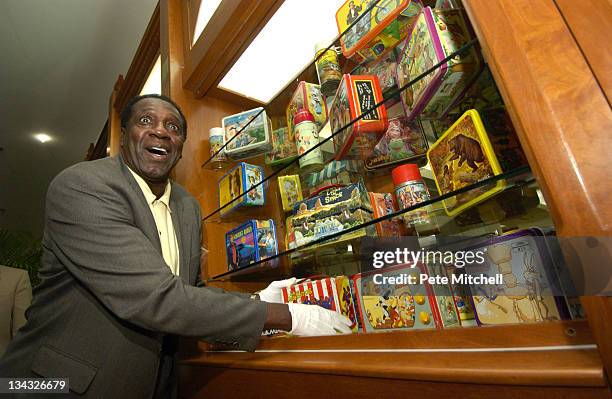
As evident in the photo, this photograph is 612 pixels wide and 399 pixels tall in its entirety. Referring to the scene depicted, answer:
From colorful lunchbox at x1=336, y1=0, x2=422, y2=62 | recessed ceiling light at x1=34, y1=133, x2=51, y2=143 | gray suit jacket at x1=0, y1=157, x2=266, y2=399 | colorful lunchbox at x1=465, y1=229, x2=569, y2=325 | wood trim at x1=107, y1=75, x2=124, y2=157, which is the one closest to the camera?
colorful lunchbox at x1=465, y1=229, x2=569, y2=325

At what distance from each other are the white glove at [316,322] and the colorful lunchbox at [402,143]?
0.48 m

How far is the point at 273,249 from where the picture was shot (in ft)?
3.77

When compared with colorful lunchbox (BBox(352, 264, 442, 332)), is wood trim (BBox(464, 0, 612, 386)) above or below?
above

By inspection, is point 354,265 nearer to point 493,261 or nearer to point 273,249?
point 273,249

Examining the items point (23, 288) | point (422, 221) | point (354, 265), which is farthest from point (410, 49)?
point (23, 288)

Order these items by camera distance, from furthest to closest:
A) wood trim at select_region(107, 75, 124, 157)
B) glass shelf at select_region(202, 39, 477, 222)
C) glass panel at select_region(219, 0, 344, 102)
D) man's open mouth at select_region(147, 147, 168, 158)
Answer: wood trim at select_region(107, 75, 124, 157)
glass panel at select_region(219, 0, 344, 102)
man's open mouth at select_region(147, 147, 168, 158)
glass shelf at select_region(202, 39, 477, 222)

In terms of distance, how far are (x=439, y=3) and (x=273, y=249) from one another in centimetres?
87

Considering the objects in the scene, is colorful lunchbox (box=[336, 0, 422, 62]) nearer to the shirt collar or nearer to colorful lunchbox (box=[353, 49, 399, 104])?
colorful lunchbox (box=[353, 49, 399, 104])

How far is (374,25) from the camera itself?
35.7 inches

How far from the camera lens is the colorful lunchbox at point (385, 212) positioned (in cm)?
84

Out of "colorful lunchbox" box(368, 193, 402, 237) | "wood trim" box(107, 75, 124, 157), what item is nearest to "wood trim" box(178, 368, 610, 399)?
"colorful lunchbox" box(368, 193, 402, 237)

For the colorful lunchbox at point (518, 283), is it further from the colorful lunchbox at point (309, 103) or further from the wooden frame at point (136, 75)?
the wooden frame at point (136, 75)

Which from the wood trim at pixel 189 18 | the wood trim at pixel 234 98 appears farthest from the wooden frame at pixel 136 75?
the wood trim at pixel 234 98

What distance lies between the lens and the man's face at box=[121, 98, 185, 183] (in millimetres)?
1110
